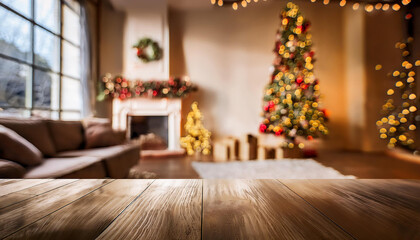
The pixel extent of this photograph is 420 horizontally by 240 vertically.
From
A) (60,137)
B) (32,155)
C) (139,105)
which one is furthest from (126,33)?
(32,155)

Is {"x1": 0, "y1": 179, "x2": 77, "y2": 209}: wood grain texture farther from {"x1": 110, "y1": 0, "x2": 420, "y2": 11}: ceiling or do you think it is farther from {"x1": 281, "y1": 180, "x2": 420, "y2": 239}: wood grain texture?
{"x1": 110, "y1": 0, "x2": 420, "y2": 11}: ceiling

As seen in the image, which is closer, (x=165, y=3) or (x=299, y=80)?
(x=299, y=80)

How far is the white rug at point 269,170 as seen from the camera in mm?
2553

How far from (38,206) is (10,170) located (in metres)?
1.00

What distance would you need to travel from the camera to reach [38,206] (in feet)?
1.72

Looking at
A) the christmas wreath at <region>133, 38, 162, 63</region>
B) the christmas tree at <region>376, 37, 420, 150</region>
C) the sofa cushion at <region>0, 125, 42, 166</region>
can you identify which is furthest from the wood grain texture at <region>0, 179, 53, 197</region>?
the christmas tree at <region>376, 37, 420, 150</region>

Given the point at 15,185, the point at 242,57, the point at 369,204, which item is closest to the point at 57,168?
the point at 15,185

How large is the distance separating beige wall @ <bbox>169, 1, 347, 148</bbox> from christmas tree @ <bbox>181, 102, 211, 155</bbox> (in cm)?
53

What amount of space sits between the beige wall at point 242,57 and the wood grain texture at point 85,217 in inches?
165

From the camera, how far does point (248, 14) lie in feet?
16.0

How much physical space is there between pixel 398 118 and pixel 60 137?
5360 mm

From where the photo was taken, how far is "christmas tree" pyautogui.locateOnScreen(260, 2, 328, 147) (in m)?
3.80

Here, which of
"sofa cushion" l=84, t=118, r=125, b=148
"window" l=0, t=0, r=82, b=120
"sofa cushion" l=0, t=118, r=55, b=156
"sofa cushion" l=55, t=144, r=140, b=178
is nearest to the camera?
"sofa cushion" l=0, t=118, r=55, b=156

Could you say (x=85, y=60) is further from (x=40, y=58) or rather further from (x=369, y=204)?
(x=369, y=204)
